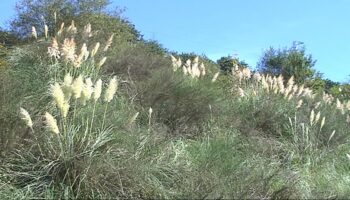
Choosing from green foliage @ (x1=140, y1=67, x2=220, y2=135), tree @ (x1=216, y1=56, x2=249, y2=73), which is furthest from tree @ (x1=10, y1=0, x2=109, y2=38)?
green foliage @ (x1=140, y1=67, x2=220, y2=135)

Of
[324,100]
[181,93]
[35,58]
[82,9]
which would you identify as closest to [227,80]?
[324,100]

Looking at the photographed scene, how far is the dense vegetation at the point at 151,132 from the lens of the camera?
22.2 feet

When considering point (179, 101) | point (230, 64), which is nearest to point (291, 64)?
point (230, 64)

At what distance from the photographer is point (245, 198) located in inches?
248

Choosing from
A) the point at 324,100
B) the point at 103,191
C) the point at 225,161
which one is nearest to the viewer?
the point at 103,191

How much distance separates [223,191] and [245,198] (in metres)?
0.22

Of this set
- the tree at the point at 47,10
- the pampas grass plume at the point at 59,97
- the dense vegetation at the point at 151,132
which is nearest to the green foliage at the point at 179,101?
the dense vegetation at the point at 151,132

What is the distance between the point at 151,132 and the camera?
27.1 ft

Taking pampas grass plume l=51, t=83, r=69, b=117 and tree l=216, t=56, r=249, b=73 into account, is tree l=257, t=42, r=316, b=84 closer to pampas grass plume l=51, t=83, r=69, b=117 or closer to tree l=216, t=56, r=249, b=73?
tree l=216, t=56, r=249, b=73

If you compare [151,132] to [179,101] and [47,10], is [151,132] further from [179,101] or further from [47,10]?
[47,10]

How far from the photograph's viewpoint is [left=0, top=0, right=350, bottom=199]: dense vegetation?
22.2 ft

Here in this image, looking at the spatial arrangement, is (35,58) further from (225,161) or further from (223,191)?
(223,191)

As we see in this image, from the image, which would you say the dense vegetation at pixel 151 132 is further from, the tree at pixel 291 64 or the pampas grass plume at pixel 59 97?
the tree at pixel 291 64

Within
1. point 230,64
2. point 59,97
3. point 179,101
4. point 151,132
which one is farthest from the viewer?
point 230,64
